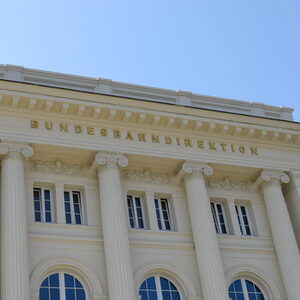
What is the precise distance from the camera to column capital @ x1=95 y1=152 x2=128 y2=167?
22.2 meters

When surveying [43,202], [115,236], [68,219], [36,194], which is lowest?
[115,236]

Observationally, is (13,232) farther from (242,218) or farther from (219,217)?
(242,218)

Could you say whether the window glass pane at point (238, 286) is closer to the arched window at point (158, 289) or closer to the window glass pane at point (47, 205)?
the arched window at point (158, 289)

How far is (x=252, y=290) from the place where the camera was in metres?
22.8

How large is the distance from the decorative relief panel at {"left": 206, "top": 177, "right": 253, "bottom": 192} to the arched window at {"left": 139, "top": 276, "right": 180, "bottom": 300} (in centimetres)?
421

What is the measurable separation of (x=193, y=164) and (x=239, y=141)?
2282mm

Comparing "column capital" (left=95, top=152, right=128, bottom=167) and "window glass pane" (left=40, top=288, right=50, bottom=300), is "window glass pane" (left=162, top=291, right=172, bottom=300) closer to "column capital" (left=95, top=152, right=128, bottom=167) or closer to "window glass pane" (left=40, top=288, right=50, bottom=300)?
"window glass pane" (left=40, top=288, right=50, bottom=300)

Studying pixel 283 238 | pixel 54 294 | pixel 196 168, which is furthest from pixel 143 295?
pixel 283 238

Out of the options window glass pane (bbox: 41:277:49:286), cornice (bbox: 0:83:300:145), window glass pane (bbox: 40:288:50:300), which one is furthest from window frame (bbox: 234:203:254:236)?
window glass pane (bbox: 40:288:50:300)

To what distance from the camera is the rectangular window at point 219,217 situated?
24.0m

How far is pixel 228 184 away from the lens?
24.7 meters

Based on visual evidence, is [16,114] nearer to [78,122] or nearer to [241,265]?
[78,122]

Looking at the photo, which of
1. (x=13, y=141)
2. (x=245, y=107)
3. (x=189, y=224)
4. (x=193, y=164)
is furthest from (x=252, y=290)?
(x=13, y=141)

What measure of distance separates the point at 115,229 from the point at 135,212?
6.91 feet
